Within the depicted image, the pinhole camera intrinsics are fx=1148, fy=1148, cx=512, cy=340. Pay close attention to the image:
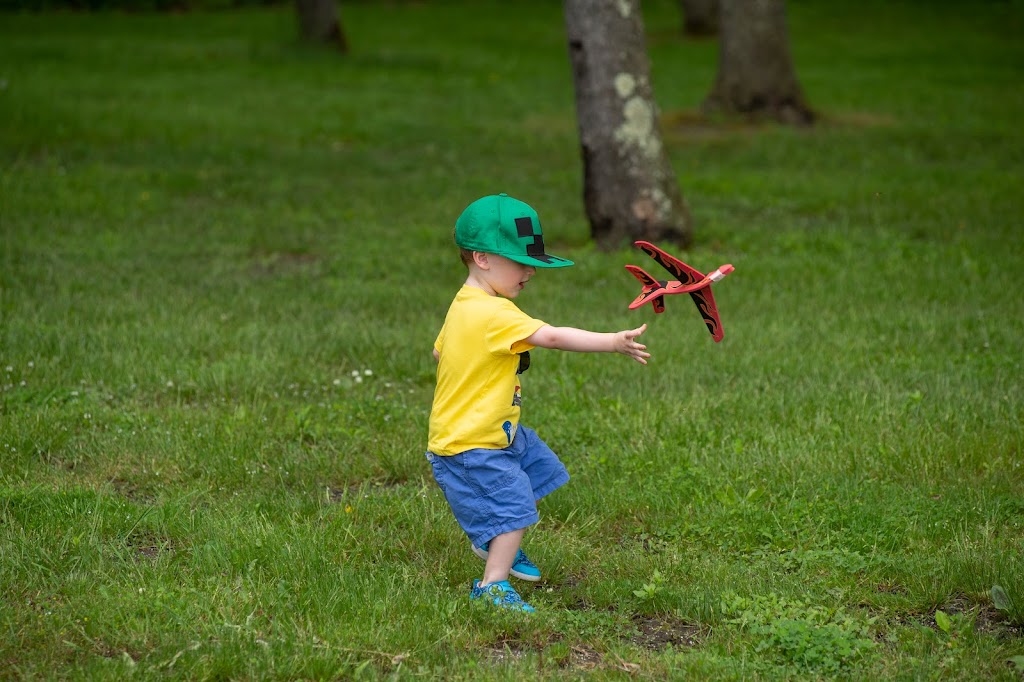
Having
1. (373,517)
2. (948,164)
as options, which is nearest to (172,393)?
(373,517)

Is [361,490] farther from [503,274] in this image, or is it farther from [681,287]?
[681,287]

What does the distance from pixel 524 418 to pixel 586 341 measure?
7.39ft

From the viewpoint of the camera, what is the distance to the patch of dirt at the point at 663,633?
13.0 ft

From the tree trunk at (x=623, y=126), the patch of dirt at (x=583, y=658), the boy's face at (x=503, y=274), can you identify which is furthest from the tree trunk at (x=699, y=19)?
the patch of dirt at (x=583, y=658)

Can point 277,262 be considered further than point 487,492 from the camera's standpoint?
Yes

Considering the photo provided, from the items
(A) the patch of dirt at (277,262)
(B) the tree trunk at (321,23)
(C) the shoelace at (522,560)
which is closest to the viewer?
(C) the shoelace at (522,560)

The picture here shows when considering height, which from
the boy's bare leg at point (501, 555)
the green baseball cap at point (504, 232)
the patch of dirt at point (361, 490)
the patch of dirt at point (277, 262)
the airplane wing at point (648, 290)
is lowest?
the patch of dirt at point (361, 490)

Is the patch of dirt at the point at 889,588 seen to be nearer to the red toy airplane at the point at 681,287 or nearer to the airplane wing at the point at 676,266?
the red toy airplane at the point at 681,287

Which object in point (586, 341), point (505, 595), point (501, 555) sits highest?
point (586, 341)

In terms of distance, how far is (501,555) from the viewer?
13.6ft

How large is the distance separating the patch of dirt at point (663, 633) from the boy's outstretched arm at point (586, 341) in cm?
97

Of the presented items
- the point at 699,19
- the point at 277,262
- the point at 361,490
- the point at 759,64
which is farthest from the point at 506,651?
the point at 699,19

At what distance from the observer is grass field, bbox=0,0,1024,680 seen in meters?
3.92

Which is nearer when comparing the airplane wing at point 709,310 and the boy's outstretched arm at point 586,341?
the boy's outstretched arm at point 586,341
